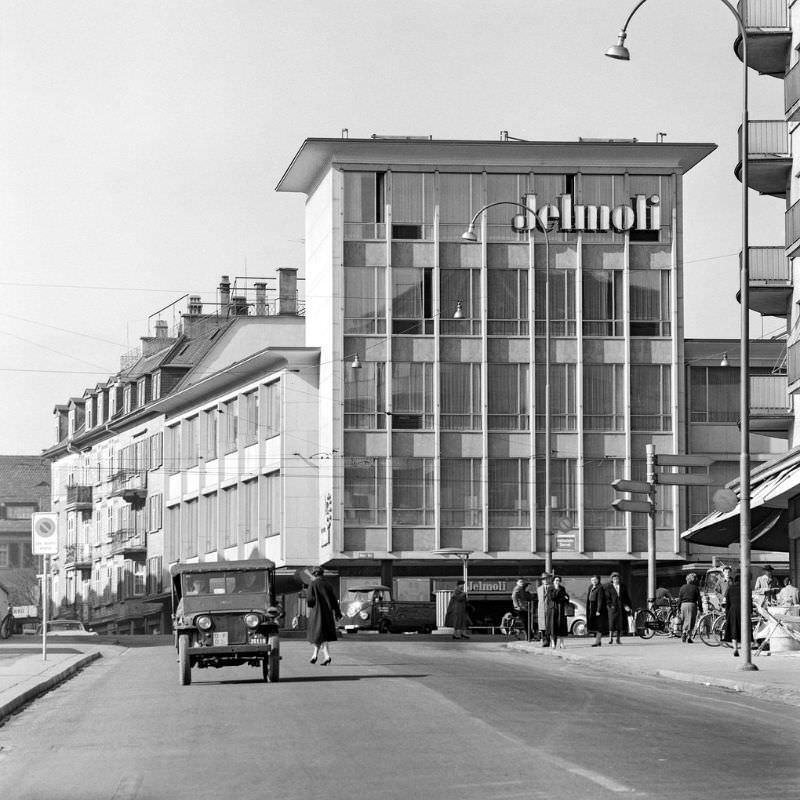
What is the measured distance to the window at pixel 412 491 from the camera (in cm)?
6662

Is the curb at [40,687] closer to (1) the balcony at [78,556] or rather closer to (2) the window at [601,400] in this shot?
(2) the window at [601,400]

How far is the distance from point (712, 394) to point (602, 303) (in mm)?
6091

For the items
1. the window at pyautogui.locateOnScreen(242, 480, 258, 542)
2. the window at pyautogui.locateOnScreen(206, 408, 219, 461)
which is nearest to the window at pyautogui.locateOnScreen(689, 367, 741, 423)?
the window at pyautogui.locateOnScreen(242, 480, 258, 542)

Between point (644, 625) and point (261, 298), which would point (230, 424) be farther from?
point (644, 625)

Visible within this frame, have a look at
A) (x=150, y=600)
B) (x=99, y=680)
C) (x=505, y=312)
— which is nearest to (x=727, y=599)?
(x=99, y=680)

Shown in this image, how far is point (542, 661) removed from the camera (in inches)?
1217

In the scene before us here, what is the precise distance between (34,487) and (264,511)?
2619 inches

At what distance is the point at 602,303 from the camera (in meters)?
68.2

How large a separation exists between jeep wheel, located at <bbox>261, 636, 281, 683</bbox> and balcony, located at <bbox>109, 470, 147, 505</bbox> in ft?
225

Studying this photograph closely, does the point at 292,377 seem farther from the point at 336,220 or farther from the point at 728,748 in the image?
the point at 728,748

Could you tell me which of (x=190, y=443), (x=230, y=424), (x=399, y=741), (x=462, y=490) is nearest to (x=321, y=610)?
(x=399, y=741)

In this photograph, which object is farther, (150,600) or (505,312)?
(150,600)

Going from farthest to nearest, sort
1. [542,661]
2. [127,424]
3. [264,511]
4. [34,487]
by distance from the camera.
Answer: [34,487] → [127,424] → [264,511] → [542,661]

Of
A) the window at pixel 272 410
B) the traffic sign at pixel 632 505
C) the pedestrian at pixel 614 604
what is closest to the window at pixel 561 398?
the window at pixel 272 410
